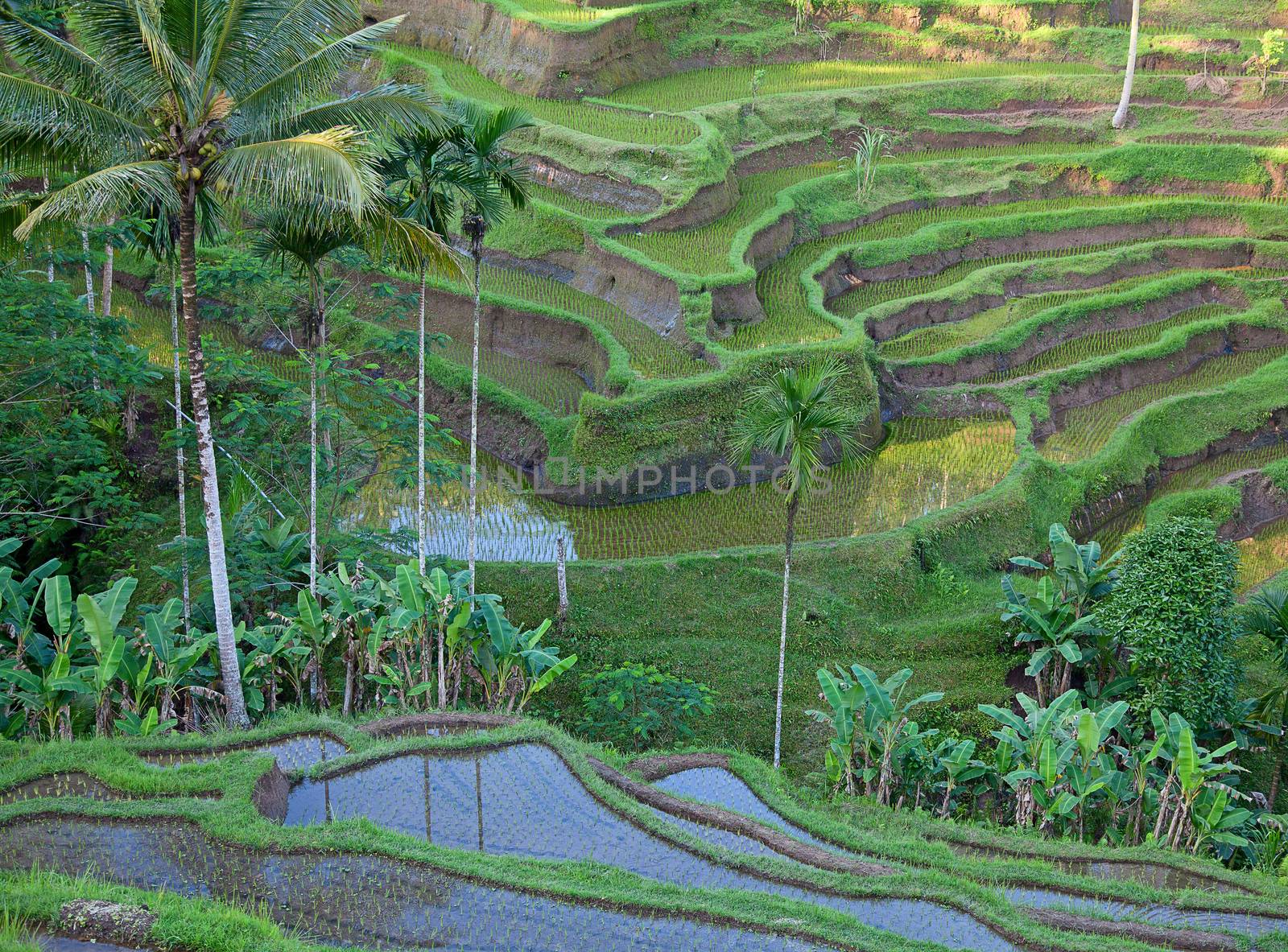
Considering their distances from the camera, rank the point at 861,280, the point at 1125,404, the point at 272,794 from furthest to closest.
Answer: the point at 861,280, the point at 1125,404, the point at 272,794

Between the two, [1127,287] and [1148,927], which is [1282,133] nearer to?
[1127,287]

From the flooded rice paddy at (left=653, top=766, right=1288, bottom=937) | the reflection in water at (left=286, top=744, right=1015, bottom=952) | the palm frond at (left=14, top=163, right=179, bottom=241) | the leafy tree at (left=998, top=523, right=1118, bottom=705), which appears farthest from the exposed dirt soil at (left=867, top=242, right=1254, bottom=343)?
→ the palm frond at (left=14, top=163, right=179, bottom=241)

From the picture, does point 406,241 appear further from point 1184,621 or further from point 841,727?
point 1184,621

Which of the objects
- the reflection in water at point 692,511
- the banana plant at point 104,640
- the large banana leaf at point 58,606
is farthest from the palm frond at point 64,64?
the reflection in water at point 692,511

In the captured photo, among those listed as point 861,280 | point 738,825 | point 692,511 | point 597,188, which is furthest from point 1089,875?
point 597,188

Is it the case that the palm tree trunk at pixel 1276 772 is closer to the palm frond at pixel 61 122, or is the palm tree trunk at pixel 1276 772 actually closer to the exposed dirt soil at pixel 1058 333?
the exposed dirt soil at pixel 1058 333
